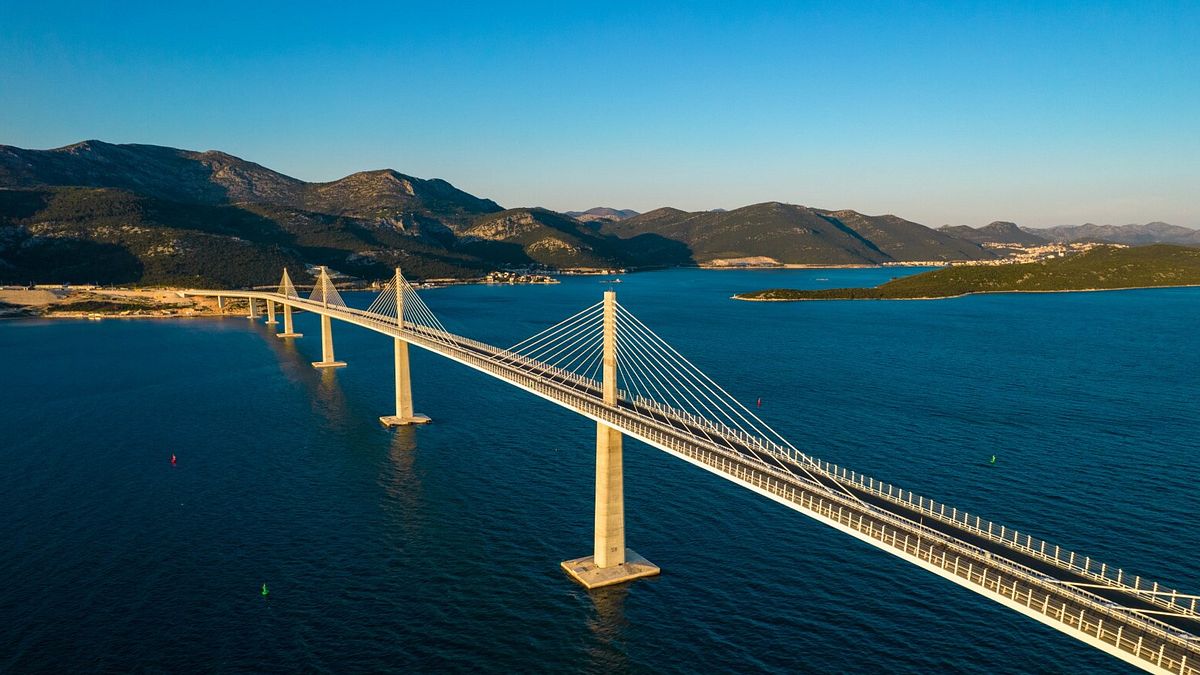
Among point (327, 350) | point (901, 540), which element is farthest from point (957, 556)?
point (327, 350)

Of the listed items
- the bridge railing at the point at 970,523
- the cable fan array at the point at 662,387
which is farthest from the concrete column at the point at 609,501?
the cable fan array at the point at 662,387

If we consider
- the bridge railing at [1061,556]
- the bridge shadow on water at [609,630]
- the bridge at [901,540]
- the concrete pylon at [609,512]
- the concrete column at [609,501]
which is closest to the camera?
the bridge at [901,540]

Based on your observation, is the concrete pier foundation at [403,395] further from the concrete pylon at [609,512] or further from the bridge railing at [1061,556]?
the bridge railing at [1061,556]

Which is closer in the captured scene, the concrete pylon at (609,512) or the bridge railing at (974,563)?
the bridge railing at (974,563)

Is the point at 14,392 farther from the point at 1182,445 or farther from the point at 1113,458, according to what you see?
the point at 1182,445

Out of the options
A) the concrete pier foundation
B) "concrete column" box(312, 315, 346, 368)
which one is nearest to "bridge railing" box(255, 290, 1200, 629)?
the concrete pier foundation

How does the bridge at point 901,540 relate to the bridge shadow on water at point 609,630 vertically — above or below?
above

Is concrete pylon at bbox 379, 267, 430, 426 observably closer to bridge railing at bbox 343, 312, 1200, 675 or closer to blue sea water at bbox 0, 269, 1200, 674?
blue sea water at bbox 0, 269, 1200, 674
